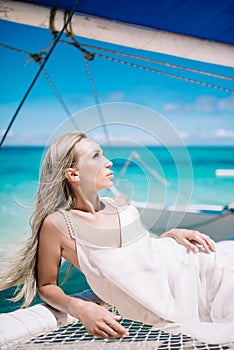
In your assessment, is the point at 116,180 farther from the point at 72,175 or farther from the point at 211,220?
the point at 211,220

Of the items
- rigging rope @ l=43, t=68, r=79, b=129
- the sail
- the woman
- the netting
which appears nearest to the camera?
the netting

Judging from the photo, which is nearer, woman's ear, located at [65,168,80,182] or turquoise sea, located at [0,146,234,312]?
woman's ear, located at [65,168,80,182]

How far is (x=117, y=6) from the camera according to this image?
137cm

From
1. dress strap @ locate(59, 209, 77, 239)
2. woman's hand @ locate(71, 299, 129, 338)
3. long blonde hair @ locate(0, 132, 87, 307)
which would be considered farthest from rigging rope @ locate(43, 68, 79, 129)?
woman's hand @ locate(71, 299, 129, 338)

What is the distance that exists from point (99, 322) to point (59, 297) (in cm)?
13

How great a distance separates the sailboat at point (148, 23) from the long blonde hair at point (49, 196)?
0.12m

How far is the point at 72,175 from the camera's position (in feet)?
4.29

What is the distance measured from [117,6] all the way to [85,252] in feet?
2.44

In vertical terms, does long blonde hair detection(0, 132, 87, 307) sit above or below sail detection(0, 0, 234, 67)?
below

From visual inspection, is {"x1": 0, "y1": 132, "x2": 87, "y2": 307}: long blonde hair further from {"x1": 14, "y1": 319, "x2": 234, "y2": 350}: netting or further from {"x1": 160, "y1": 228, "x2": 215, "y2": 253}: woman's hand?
{"x1": 160, "y1": 228, "x2": 215, "y2": 253}: woman's hand

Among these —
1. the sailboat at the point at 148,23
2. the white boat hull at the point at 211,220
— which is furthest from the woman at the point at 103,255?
the white boat hull at the point at 211,220

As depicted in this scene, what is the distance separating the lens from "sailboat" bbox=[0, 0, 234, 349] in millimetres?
1370

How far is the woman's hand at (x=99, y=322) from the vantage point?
3.92ft

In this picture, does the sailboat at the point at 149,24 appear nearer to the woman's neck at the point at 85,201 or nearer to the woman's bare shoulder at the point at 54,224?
the woman's neck at the point at 85,201
